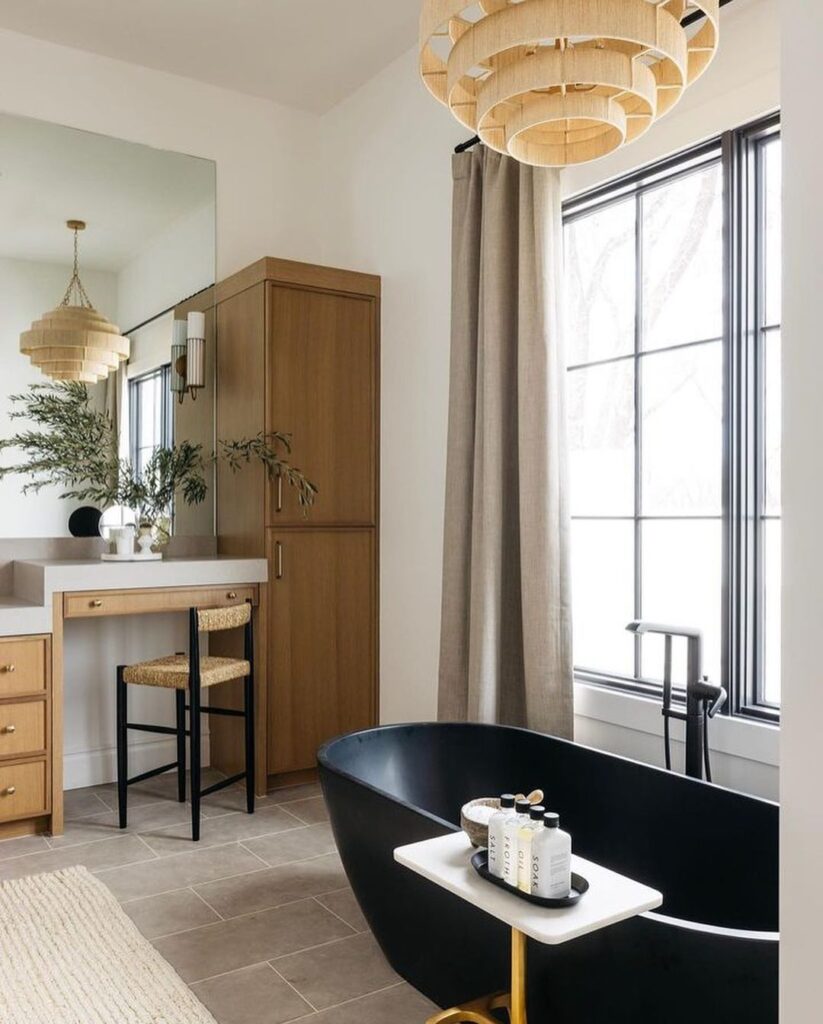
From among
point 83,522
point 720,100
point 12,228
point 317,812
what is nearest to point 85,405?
point 83,522

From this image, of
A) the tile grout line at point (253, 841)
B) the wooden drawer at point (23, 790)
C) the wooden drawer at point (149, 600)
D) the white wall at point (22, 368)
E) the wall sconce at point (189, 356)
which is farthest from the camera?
the wall sconce at point (189, 356)

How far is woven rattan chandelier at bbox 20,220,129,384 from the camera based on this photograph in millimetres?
3820

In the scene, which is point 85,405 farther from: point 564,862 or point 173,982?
point 564,862

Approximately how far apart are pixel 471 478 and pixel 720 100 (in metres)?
1.44

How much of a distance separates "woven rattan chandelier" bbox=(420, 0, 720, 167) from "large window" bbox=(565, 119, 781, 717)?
94cm

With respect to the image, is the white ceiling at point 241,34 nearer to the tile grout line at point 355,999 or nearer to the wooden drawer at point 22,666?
the wooden drawer at point 22,666

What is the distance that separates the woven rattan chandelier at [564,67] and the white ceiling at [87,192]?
8.14 ft

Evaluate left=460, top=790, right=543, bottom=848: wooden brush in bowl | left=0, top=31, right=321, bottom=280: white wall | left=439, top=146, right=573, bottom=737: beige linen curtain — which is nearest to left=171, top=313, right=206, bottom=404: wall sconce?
left=0, top=31, right=321, bottom=280: white wall

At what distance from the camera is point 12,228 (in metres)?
3.75

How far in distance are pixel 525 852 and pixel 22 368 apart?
3.11 metres

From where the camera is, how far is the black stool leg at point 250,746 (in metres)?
3.58

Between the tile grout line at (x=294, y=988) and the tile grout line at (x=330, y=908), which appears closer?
the tile grout line at (x=294, y=988)

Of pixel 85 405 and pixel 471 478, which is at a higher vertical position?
pixel 85 405

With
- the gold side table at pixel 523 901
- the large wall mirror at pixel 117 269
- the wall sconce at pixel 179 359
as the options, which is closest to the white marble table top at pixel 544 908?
the gold side table at pixel 523 901
